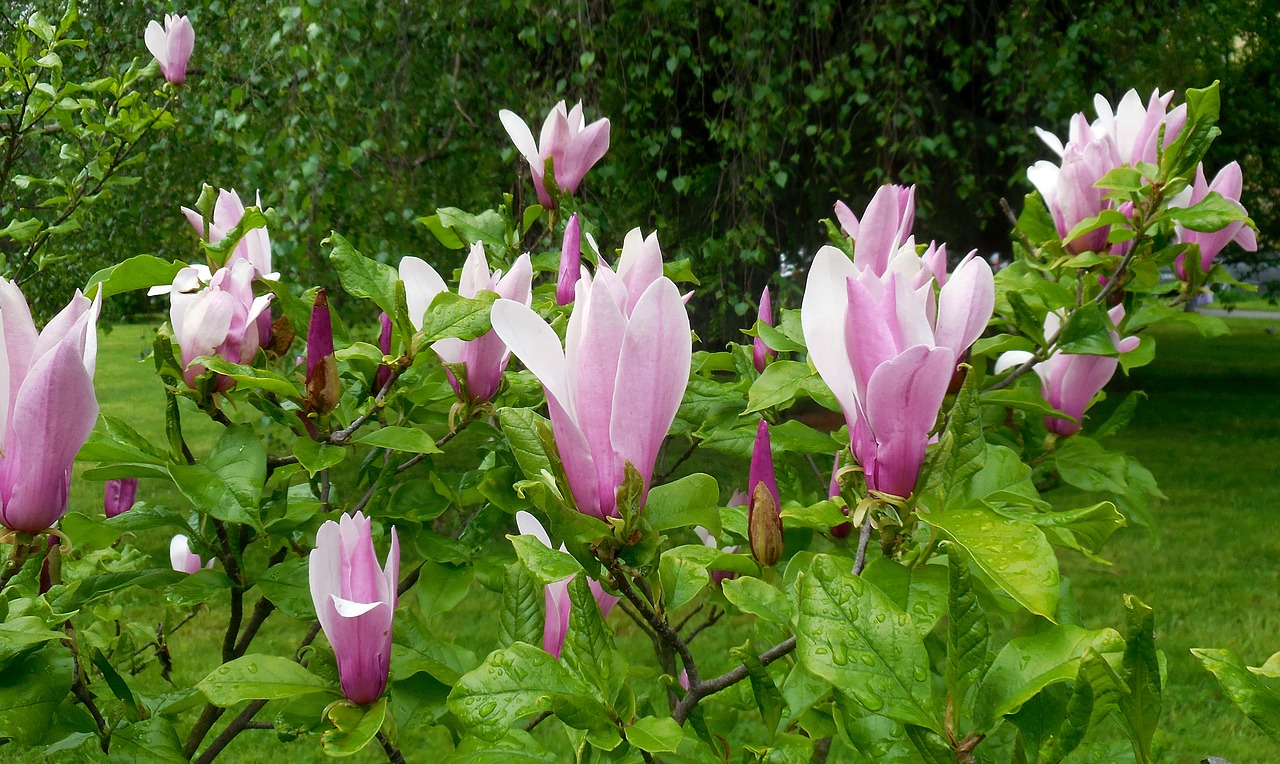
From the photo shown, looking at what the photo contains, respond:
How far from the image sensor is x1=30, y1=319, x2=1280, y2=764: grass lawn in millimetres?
3027

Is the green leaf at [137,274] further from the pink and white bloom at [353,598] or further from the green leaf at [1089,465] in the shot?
the green leaf at [1089,465]

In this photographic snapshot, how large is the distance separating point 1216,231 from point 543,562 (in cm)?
89

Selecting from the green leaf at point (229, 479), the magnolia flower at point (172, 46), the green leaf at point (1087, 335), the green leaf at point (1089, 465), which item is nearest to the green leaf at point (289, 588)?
the green leaf at point (229, 479)

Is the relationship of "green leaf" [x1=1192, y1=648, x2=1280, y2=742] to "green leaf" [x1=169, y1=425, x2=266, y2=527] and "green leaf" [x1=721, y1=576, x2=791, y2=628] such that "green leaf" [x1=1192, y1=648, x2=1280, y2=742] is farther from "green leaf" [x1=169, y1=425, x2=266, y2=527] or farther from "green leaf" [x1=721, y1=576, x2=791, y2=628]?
"green leaf" [x1=169, y1=425, x2=266, y2=527]

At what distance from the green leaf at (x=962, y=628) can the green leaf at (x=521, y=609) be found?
12.7 inches

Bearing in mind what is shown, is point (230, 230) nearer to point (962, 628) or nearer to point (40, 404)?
point (40, 404)

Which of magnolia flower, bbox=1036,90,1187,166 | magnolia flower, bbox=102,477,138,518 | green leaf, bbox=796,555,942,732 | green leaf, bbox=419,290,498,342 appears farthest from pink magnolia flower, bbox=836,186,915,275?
magnolia flower, bbox=102,477,138,518

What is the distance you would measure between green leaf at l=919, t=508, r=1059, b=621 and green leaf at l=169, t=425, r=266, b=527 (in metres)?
0.57

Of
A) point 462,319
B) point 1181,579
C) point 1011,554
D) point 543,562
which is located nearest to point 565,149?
point 462,319

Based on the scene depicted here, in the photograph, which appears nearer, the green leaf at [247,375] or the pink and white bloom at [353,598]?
the pink and white bloom at [353,598]

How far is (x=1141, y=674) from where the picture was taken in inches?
20.0

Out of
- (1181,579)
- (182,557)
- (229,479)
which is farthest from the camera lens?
(1181,579)

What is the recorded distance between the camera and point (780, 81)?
3.87 metres

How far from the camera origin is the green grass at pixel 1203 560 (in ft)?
10.3
